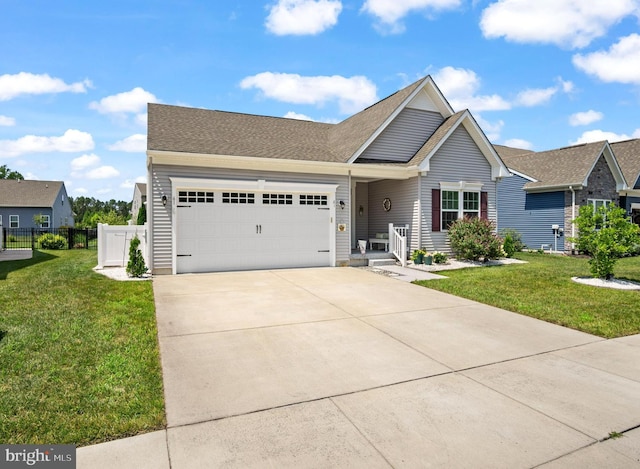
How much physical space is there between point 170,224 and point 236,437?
894 cm

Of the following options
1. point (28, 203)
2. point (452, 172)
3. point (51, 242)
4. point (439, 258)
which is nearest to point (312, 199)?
point (439, 258)

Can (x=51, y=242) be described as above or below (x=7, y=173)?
below

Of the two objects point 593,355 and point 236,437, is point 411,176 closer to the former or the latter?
point 593,355

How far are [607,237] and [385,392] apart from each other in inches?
346

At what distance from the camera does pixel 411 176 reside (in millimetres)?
13578

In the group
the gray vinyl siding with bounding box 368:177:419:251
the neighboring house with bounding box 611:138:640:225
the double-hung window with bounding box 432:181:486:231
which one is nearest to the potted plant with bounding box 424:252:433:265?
the gray vinyl siding with bounding box 368:177:419:251

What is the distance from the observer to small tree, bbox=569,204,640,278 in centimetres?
931

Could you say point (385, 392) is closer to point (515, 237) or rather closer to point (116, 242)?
point (116, 242)

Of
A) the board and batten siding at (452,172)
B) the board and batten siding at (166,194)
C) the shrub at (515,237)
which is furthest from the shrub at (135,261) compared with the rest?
the shrub at (515,237)

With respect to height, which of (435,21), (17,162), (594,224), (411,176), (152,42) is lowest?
(594,224)

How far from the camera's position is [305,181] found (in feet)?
40.1

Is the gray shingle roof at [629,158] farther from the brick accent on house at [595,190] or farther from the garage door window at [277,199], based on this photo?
the garage door window at [277,199]

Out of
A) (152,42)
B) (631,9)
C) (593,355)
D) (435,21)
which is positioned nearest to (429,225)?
(435,21)

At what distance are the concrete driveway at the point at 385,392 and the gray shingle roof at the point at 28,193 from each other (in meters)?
37.0
